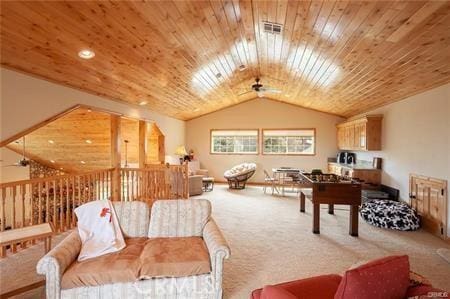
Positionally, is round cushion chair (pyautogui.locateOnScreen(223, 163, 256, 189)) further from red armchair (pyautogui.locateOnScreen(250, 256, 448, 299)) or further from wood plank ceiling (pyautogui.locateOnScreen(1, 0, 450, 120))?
red armchair (pyautogui.locateOnScreen(250, 256, 448, 299))

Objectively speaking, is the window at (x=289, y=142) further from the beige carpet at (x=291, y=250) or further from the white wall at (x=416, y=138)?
the beige carpet at (x=291, y=250)

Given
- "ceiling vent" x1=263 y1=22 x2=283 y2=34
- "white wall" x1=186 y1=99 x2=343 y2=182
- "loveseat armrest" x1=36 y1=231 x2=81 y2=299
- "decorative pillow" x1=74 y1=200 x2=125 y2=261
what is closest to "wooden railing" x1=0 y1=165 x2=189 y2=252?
"decorative pillow" x1=74 y1=200 x2=125 y2=261

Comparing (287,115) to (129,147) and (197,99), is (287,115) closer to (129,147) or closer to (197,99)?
(197,99)

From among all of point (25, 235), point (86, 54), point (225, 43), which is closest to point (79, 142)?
point (86, 54)

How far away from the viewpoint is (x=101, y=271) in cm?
212

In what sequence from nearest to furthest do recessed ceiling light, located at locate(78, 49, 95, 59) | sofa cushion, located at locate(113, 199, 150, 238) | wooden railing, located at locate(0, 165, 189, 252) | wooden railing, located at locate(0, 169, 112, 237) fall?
1. sofa cushion, located at locate(113, 199, 150, 238)
2. recessed ceiling light, located at locate(78, 49, 95, 59)
3. wooden railing, located at locate(0, 169, 112, 237)
4. wooden railing, located at locate(0, 165, 189, 252)

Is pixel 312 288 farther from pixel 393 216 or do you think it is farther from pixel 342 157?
pixel 342 157

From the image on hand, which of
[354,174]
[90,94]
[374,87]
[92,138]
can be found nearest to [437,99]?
[374,87]

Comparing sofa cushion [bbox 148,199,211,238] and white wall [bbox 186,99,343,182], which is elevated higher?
white wall [bbox 186,99,343,182]

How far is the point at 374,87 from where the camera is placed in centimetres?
498

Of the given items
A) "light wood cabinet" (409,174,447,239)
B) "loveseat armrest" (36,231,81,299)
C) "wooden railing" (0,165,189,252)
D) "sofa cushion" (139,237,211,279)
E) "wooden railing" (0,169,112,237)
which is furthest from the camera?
"wooden railing" (0,165,189,252)

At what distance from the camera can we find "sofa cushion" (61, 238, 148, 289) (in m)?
2.07

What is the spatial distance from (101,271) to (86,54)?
277cm

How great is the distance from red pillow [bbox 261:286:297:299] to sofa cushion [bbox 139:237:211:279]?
813 millimetres
